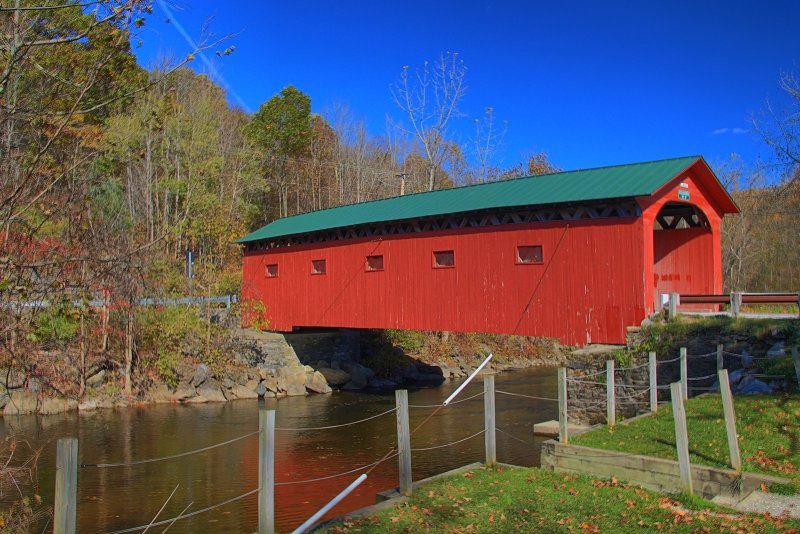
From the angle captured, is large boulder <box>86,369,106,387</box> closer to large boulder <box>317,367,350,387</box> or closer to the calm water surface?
the calm water surface

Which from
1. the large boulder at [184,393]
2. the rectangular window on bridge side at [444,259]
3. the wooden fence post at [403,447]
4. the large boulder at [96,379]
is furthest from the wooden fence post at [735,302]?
the large boulder at [96,379]

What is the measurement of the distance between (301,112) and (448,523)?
1307 inches

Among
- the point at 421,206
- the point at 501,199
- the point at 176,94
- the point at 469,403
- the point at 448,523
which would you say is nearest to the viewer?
the point at 448,523

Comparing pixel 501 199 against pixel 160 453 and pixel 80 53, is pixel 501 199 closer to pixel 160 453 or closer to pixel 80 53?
pixel 160 453

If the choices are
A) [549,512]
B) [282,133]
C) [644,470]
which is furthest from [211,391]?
[282,133]

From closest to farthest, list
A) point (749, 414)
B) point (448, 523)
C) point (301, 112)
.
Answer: point (448, 523)
point (749, 414)
point (301, 112)

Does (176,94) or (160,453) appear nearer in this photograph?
(160,453)

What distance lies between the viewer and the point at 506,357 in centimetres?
3075

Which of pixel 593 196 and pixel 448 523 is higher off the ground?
pixel 593 196

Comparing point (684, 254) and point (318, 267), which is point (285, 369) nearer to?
point (318, 267)

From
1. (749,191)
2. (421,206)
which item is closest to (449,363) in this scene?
(421,206)

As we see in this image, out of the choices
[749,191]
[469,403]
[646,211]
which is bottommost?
[469,403]

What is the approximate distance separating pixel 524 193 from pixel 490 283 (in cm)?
229

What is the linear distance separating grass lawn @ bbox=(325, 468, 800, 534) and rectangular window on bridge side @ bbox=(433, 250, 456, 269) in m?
9.74
